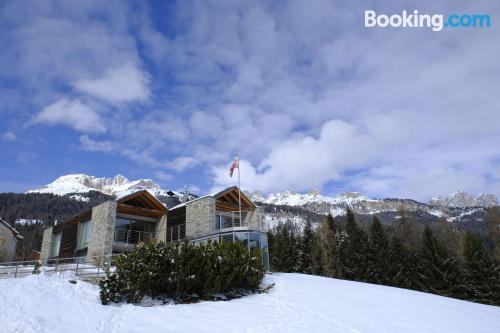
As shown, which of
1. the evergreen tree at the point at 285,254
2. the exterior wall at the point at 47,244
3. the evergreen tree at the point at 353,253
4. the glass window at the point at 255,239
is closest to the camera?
the glass window at the point at 255,239

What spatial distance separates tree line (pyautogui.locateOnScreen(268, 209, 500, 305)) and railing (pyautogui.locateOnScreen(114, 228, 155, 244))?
1876 centimetres

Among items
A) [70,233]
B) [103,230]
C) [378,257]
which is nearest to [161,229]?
[103,230]

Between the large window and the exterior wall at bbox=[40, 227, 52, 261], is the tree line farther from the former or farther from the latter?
the exterior wall at bbox=[40, 227, 52, 261]

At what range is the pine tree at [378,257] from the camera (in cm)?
3462

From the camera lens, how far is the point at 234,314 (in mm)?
11016

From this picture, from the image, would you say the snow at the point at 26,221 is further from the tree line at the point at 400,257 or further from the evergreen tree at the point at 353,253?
the evergreen tree at the point at 353,253

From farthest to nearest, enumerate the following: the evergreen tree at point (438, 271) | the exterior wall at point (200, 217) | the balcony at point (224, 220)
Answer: the evergreen tree at point (438, 271) < the balcony at point (224, 220) < the exterior wall at point (200, 217)

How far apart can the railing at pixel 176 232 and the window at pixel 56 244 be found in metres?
10.7

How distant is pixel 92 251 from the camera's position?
2355 centimetres

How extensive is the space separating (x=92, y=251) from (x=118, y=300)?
12565mm

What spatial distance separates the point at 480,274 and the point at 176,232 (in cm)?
2548

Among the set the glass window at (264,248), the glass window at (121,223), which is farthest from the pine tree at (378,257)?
the glass window at (121,223)

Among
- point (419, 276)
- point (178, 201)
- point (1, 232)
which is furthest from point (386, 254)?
point (1, 232)

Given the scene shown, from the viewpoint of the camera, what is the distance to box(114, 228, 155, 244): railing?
2444 cm
